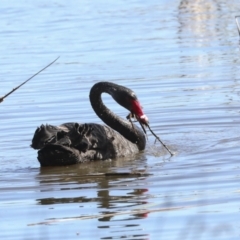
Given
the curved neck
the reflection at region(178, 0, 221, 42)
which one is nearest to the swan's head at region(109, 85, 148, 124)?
the curved neck

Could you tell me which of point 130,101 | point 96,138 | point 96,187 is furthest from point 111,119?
point 96,187

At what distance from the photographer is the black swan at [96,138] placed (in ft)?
28.6

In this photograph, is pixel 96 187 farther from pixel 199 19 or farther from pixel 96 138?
pixel 199 19

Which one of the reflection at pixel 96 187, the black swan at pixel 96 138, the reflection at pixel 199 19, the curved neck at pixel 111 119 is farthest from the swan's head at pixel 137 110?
the reflection at pixel 199 19

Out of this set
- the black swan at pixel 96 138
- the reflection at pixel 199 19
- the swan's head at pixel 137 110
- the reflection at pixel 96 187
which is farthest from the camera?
the reflection at pixel 199 19

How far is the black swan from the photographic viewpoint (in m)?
8.70

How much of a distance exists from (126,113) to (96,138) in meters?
2.35

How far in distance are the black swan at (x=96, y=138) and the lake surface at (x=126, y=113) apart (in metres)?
0.14

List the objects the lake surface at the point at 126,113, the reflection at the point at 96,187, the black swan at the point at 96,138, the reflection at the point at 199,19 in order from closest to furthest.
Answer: the lake surface at the point at 126,113
the reflection at the point at 96,187
the black swan at the point at 96,138
the reflection at the point at 199,19

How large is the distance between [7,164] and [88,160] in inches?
30.2

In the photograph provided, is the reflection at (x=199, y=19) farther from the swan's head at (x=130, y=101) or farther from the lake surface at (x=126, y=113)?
the swan's head at (x=130, y=101)

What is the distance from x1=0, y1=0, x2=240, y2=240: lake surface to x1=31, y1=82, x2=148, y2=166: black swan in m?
0.14

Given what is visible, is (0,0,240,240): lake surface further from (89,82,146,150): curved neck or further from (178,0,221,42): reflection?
(89,82,146,150): curved neck

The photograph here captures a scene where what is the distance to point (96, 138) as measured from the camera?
9.10m
